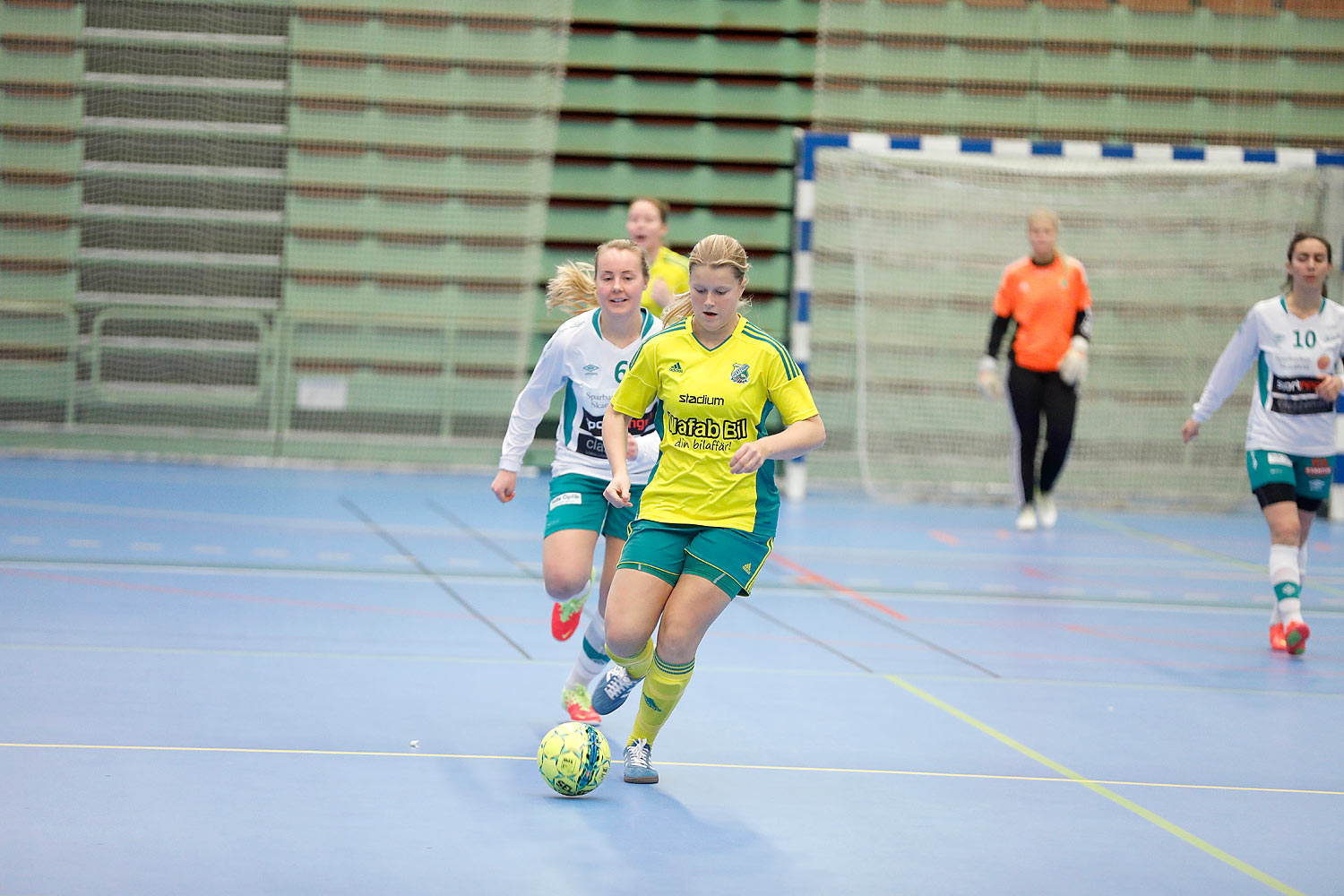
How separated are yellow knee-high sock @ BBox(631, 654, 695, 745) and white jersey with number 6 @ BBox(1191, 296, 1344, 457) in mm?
3504

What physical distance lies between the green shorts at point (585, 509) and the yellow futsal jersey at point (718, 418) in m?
0.67

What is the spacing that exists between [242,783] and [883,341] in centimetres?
951

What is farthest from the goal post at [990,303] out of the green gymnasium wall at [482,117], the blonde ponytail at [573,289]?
the blonde ponytail at [573,289]

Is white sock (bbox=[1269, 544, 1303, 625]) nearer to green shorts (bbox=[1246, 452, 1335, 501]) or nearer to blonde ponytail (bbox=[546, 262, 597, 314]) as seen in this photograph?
green shorts (bbox=[1246, 452, 1335, 501])

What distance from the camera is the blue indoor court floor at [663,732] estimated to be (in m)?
3.12

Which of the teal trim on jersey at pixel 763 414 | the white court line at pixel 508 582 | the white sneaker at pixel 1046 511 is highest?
the teal trim on jersey at pixel 763 414

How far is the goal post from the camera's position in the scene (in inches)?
477

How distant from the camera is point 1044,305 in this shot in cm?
1001

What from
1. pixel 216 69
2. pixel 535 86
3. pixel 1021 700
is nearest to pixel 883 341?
pixel 535 86

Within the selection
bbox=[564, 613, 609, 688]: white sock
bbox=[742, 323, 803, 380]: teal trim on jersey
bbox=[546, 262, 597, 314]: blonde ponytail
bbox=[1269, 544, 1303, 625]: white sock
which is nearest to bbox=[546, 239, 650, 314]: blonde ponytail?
bbox=[546, 262, 597, 314]: blonde ponytail

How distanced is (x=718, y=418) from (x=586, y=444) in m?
0.90

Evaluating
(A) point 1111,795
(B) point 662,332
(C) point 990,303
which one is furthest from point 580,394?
(C) point 990,303

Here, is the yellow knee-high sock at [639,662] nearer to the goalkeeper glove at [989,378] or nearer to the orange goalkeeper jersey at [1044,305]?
the goalkeeper glove at [989,378]

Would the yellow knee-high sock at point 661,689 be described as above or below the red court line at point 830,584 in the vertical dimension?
above
